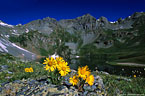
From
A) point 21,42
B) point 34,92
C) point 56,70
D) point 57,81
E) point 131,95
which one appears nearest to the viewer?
point 34,92

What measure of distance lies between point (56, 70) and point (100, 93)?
2377 millimetres

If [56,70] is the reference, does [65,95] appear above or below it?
below

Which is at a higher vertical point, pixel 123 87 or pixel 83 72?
pixel 83 72

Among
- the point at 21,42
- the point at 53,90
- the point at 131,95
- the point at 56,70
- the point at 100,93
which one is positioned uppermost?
the point at 21,42

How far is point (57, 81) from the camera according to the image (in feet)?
15.4

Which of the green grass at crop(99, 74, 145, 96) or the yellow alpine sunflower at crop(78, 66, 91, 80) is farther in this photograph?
the green grass at crop(99, 74, 145, 96)

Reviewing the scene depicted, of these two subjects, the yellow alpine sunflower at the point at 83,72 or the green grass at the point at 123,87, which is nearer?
the yellow alpine sunflower at the point at 83,72

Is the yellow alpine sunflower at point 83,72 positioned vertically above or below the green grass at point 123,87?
above

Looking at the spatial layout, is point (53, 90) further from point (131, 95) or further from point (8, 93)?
point (131, 95)

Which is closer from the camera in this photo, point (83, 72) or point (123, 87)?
point (83, 72)

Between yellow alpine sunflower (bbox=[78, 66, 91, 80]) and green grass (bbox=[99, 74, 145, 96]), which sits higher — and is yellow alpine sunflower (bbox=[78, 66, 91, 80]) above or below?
above

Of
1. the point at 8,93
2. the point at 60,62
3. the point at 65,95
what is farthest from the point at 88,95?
the point at 8,93

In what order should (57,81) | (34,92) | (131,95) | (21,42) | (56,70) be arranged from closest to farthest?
(34,92), (56,70), (57,81), (131,95), (21,42)

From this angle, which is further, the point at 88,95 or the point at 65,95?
the point at 88,95
